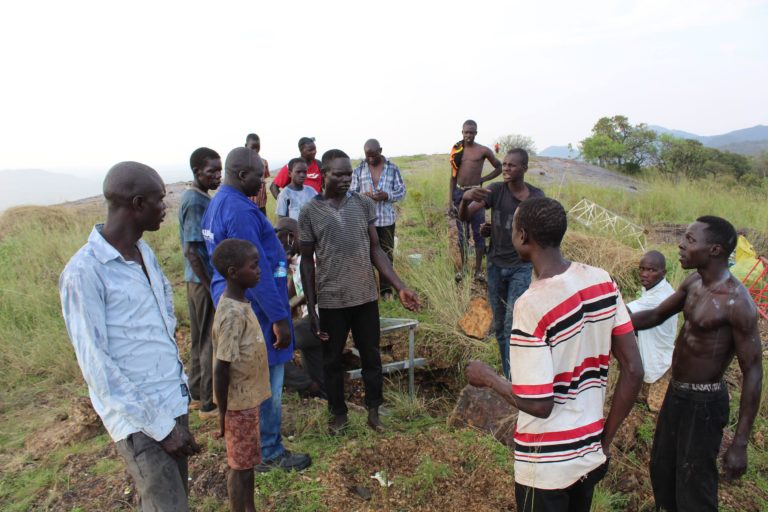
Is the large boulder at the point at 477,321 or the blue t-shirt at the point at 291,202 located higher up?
the blue t-shirt at the point at 291,202

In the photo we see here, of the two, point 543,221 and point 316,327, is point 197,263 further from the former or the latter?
point 543,221

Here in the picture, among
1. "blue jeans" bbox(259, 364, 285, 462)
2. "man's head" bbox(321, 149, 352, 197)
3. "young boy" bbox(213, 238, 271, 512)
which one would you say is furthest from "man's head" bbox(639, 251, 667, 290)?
"young boy" bbox(213, 238, 271, 512)

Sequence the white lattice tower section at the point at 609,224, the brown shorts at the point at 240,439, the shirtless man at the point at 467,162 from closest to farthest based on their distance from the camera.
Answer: the brown shorts at the point at 240,439, the shirtless man at the point at 467,162, the white lattice tower section at the point at 609,224

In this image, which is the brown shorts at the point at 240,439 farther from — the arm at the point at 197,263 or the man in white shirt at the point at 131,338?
the arm at the point at 197,263

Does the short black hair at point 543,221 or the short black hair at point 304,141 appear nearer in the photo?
the short black hair at point 543,221

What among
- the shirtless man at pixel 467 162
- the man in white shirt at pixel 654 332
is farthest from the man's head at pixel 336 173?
the shirtless man at pixel 467 162

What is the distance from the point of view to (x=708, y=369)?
2.54 m

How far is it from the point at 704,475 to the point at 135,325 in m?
2.68

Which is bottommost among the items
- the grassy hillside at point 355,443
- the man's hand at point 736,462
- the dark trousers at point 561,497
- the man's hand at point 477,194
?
the grassy hillside at point 355,443

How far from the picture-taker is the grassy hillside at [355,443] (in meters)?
3.07

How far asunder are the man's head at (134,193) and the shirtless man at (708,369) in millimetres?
2444

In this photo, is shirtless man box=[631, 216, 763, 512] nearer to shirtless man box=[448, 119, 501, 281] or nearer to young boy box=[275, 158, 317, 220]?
young boy box=[275, 158, 317, 220]

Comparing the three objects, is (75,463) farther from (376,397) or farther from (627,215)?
(627,215)

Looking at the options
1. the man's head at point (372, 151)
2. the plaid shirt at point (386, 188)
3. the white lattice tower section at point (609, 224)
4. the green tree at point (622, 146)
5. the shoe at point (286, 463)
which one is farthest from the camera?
the green tree at point (622, 146)
